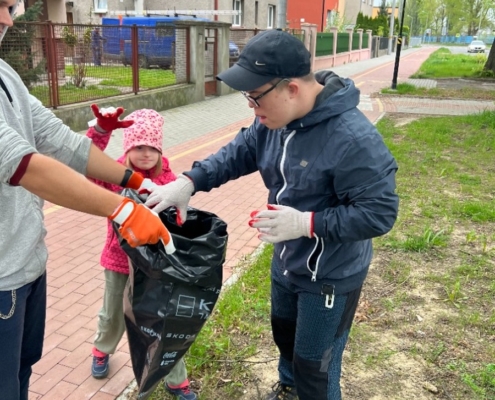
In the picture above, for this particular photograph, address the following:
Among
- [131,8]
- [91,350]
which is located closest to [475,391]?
[91,350]

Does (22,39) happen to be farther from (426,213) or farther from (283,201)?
(283,201)

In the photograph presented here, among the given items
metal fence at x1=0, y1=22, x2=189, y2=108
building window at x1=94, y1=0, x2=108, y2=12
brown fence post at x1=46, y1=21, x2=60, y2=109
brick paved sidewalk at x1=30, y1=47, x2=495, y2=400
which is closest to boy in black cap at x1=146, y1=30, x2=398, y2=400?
brick paved sidewalk at x1=30, y1=47, x2=495, y2=400

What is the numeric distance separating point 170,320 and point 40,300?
58 cm

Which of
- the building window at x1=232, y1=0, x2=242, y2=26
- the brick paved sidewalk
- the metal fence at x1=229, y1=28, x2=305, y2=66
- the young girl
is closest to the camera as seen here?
the young girl

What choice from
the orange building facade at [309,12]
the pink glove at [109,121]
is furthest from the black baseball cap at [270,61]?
the orange building facade at [309,12]

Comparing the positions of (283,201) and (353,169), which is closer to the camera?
(353,169)

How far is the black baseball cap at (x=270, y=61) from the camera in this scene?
6.62ft

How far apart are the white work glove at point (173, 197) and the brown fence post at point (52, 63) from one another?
7458 millimetres

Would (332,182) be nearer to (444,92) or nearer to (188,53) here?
(188,53)

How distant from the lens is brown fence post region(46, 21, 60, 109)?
8.83m

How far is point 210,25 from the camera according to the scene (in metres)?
13.8

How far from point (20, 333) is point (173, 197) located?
83cm

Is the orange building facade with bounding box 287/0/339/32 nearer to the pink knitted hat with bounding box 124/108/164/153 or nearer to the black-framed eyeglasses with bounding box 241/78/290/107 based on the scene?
the pink knitted hat with bounding box 124/108/164/153

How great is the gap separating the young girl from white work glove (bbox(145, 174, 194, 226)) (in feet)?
1.36
